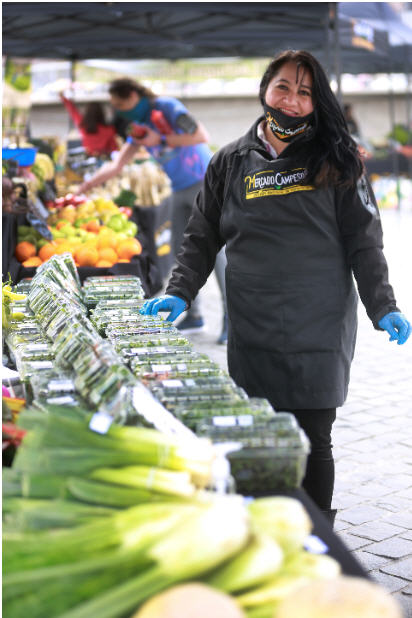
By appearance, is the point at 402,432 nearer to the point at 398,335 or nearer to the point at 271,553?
the point at 398,335

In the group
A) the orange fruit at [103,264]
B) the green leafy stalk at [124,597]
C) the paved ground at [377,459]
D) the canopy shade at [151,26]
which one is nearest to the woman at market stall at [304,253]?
the paved ground at [377,459]

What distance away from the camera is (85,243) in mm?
5777

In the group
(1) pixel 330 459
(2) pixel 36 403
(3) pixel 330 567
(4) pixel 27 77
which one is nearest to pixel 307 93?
(1) pixel 330 459

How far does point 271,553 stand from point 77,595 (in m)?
0.33

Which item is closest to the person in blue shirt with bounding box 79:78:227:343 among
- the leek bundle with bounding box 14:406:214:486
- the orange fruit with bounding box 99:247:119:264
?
the orange fruit with bounding box 99:247:119:264

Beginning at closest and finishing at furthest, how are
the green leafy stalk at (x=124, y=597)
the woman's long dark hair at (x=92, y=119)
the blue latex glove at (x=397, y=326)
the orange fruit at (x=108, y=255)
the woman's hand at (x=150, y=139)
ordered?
the green leafy stalk at (x=124, y=597) → the blue latex glove at (x=397, y=326) → the orange fruit at (x=108, y=255) → the woman's hand at (x=150, y=139) → the woman's long dark hair at (x=92, y=119)

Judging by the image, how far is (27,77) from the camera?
35.6ft

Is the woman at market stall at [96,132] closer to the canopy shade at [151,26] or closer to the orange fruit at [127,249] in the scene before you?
the canopy shade at [151,26]

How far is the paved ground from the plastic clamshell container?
1470 millimetres

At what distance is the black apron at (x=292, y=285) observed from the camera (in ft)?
10.4

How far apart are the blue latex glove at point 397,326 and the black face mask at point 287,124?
77cm

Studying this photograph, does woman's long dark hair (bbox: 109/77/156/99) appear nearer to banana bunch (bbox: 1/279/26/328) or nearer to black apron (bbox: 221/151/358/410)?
banana bunch (bbox: 1/279/26/328)

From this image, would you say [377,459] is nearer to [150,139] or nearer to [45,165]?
[150,139]

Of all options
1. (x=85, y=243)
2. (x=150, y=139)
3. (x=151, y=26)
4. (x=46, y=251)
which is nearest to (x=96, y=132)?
(x=151, y=26)
